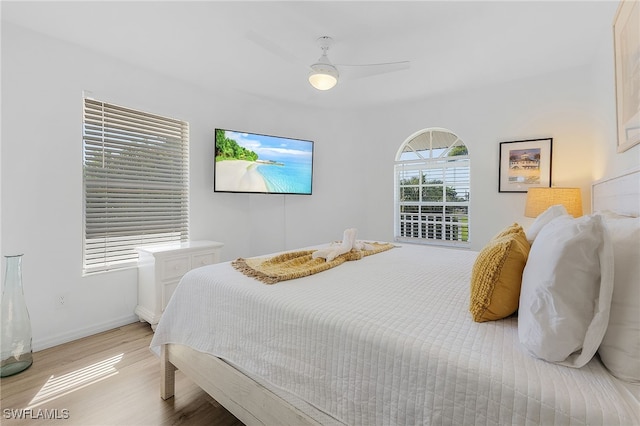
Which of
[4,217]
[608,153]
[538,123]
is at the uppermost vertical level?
[538,123]

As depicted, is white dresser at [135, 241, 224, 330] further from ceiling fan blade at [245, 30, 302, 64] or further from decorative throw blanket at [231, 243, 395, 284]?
ceiling fan blade at [245, 30, 302, 64]

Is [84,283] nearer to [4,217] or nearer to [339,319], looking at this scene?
[4,217]

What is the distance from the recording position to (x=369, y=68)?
2.33 m

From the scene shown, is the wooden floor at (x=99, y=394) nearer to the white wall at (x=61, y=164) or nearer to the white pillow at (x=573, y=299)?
the white wall at (x=61, y=164)

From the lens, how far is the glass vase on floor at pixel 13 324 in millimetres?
1982

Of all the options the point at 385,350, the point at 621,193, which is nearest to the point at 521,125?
the point at 621,193

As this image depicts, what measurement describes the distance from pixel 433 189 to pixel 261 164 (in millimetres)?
2355

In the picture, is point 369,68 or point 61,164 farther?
point 61,164

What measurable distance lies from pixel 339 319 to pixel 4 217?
264cm

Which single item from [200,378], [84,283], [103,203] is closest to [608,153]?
[200,378]

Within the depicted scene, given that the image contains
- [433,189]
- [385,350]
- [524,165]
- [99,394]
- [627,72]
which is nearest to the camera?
[385,350]

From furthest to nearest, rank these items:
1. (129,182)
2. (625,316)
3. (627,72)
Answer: (129,182) → (627,72) → (625,316)

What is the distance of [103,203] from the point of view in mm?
2705

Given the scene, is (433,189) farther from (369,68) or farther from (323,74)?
(323,74)
